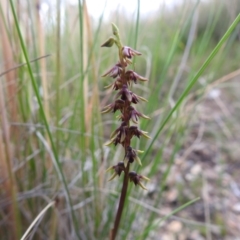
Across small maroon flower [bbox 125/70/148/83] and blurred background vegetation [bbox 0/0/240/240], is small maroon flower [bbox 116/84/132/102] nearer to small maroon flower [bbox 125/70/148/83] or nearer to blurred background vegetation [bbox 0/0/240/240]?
small maroon flower [bbox 125/70/148/83]

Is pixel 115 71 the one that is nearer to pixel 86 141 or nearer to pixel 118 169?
pixel 118 169

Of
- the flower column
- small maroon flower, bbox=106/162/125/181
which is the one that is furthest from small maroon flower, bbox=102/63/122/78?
small maroon flower, bbox=106/162/125/181

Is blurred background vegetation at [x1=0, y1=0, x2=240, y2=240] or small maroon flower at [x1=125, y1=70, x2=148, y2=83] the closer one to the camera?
small maroon flower at [x1=125, y1=70, x2=148, y2=83]

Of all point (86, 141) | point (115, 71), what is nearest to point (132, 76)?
point (115, 71)

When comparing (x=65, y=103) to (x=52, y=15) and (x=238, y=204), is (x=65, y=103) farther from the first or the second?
(x=238, y=204)

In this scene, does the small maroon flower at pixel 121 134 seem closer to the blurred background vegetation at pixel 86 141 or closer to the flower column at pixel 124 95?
the flower column at pixel 124 95

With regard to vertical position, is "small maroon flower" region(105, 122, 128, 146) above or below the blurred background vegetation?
above

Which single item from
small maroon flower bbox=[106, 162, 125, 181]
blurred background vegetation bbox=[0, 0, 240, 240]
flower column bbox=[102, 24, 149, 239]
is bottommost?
blurred background vegetation bbox=[0, 0, 240, 240]

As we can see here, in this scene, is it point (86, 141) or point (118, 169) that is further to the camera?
point (86, 141)
